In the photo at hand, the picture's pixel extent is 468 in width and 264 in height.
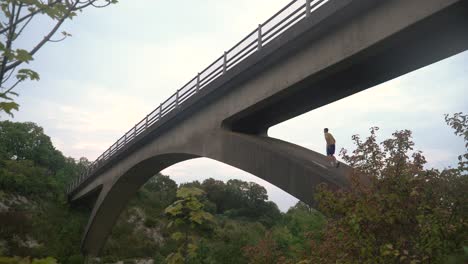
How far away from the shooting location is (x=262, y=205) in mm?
85375

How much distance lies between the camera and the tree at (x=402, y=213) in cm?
538

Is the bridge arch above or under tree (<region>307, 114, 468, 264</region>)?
above

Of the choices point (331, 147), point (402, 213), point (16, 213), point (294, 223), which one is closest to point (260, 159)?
point (331, 147)

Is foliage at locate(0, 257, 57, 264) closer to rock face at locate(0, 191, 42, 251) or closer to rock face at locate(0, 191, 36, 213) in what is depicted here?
rock face at locate(0, 191, 42, 251)

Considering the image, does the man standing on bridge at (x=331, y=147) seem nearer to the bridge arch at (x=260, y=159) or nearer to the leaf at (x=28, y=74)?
the bridge arch at (x=260, y=159)

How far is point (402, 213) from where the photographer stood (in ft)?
19.0

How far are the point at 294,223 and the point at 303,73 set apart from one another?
75.0ft

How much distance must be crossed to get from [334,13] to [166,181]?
72942mm

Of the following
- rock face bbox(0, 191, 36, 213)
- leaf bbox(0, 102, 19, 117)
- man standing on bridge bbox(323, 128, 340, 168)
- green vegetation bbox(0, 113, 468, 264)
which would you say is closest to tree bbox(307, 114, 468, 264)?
green vegetation bbox(0, 113, 468, 264)

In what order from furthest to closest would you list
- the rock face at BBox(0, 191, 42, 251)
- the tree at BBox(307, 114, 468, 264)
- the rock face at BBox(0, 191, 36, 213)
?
the rock face at BBox(0, 191, 36, 213), the rock face at BBox(0, 191, 42, 251), the tree at BBox(307, 114, 468, 264)

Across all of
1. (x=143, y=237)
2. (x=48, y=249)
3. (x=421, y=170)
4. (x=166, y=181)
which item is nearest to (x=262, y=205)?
(x=166, y=181)

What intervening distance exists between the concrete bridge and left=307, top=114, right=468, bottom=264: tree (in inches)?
97.0

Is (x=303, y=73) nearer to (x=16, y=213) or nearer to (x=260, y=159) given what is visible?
(x=260, y=159)

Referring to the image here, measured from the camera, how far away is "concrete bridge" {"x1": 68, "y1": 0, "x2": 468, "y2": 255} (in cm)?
837
